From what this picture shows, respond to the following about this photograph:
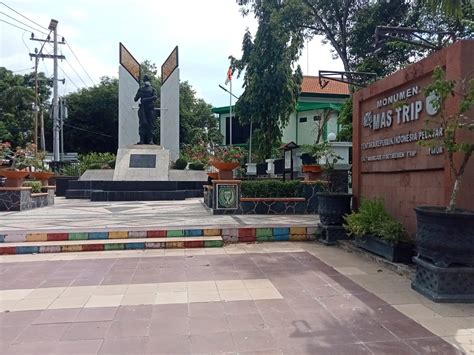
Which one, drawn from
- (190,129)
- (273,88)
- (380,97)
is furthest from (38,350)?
(190,129)

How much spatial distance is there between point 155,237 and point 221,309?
3.66 meters

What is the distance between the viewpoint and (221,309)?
3807 mm

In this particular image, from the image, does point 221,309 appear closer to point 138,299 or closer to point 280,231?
point 138,299

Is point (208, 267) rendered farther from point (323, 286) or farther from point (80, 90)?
point (80, 90)

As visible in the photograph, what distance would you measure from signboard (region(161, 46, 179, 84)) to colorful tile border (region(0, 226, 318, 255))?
61.9ft

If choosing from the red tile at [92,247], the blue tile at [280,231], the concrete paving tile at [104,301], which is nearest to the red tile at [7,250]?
the red tile at [92,247]

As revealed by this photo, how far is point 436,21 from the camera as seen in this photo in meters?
15.8

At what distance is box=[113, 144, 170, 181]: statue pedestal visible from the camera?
17.1 meters

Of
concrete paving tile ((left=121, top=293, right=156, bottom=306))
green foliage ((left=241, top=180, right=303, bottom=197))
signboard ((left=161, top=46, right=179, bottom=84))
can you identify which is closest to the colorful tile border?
concrete paving tile ((left=121, top=293, right=156, bottom=306))

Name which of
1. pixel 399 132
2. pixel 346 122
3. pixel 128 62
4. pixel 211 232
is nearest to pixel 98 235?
pixel 211 232

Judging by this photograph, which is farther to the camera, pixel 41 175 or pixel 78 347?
pixel 41 175

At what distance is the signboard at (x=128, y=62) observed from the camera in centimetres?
2431

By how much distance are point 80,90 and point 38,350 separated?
141 ft

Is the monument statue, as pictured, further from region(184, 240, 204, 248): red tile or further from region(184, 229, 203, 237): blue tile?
region(184, 240, 204, 248): red tile
